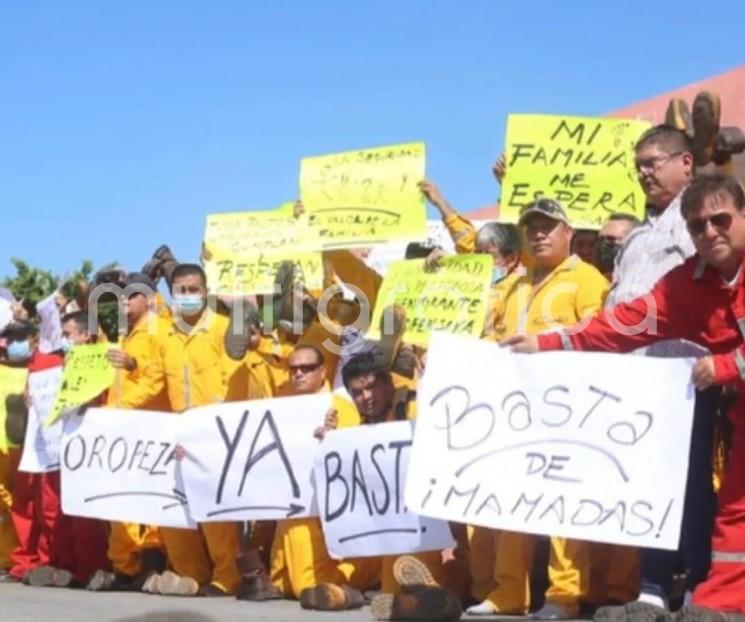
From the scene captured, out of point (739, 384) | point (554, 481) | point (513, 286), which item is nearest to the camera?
point (739, 384)

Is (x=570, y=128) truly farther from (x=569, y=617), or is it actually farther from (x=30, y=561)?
(x=30, y=561)

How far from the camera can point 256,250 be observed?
9.66 m

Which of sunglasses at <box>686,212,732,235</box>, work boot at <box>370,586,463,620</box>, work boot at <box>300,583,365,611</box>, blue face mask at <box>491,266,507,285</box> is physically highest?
sunglasses at <box>686,212,732,235</box>

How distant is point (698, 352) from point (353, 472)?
2051 millimetres

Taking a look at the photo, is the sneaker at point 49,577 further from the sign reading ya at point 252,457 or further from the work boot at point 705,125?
the work boot at point 705,125

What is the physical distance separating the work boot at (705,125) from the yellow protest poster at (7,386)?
533 cm

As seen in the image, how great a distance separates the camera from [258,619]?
7066 millimetres

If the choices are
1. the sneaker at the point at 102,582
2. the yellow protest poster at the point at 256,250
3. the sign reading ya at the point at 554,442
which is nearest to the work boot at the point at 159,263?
the yellow protest poster at the point at 256,250

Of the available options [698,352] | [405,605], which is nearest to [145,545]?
[405,605]

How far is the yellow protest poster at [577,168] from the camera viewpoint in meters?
7.73

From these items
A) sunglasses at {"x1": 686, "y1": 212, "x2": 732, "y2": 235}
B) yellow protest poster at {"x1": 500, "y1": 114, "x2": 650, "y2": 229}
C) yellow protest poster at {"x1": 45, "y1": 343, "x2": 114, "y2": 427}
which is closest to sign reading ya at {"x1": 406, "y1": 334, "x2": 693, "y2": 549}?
sunglasses at {"x1": 686, "y1": 212, "x2": 732, "y2": 235}

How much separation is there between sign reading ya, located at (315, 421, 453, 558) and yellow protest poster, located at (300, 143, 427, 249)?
1566 mm

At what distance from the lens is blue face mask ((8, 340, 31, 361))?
34.1ft

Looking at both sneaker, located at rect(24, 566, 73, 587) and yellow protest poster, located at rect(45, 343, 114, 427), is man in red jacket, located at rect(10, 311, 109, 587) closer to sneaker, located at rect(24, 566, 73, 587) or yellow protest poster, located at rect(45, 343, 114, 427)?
sneaker, located at rect(24, 566, 73, 587)
